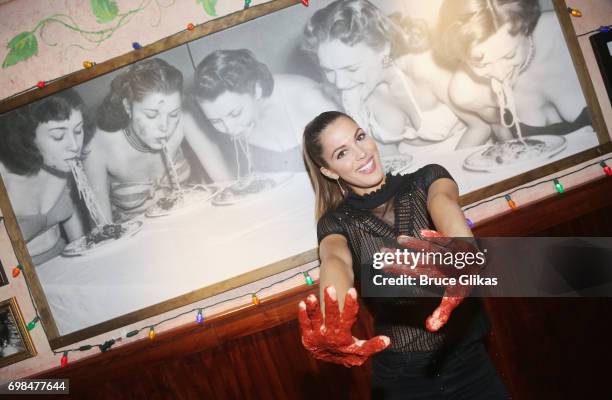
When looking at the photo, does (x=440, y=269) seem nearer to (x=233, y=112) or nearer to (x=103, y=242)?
(x=233, y=112)

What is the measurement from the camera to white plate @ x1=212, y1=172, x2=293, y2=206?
2424 millimetres

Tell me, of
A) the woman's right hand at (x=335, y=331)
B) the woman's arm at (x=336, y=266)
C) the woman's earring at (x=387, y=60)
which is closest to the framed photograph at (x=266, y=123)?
the woman's earring at (x=387, y=60)

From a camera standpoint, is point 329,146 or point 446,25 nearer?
point 329,146

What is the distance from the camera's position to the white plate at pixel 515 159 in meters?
2.42

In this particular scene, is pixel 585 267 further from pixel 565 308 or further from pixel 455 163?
pixel 455 163

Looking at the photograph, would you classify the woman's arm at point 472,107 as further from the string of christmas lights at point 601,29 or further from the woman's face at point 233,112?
the woman's face at point 233,112

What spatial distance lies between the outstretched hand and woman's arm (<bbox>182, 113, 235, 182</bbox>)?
4.93 feet

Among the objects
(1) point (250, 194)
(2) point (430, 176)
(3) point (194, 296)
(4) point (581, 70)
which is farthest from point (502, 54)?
(3) point (194, 296)

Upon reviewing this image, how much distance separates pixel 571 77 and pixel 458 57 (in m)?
0.70

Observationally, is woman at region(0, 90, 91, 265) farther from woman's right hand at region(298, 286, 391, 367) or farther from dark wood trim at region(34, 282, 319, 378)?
woman's right hand at region(298, 286, 391, 367)

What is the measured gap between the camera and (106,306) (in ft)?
8.04

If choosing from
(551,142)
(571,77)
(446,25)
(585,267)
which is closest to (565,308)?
(585,267)

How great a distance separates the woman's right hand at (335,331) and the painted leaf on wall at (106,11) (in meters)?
2.31

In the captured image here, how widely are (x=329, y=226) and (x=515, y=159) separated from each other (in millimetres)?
1472
